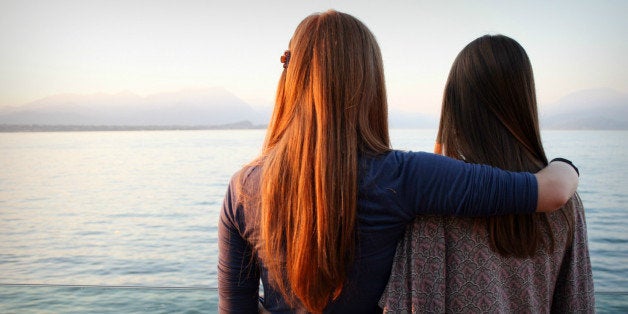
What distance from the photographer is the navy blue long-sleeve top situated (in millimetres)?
884

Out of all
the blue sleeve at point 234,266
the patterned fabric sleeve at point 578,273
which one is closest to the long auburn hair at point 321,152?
the blue sleeve at point 234,266

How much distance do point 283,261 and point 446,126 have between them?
0.47m

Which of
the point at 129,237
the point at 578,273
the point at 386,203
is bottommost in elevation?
the point at 129,237

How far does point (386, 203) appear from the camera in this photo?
91 centimetres

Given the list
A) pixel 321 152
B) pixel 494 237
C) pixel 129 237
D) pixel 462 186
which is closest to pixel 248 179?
pixel 321 152

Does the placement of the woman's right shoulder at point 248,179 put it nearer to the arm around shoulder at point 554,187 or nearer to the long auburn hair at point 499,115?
the long auburn hair at point 499,115

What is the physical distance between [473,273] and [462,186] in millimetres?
241

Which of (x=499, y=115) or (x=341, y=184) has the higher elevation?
(x=499, y=115)

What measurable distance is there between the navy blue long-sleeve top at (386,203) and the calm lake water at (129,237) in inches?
12.8

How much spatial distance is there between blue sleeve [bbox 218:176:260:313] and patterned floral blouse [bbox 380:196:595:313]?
303 millimetres

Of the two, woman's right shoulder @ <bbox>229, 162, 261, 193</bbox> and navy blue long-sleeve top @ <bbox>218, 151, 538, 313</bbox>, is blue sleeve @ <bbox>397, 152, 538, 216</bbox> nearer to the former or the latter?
navy blue long-sleeve top @ <bbox>218, 151, 538, 313</bbox>

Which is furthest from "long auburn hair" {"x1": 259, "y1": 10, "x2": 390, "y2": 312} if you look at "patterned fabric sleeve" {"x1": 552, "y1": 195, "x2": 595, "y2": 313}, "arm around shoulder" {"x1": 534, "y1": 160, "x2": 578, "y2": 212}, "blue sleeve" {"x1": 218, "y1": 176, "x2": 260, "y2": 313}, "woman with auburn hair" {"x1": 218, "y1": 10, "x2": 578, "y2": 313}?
"patterned fabric sleeve" {"x1": 552, "y1": 195, "x2": 595, "y2": 313}

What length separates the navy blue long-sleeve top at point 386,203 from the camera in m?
0.88

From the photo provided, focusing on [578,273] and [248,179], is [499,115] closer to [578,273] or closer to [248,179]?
[578,273]
